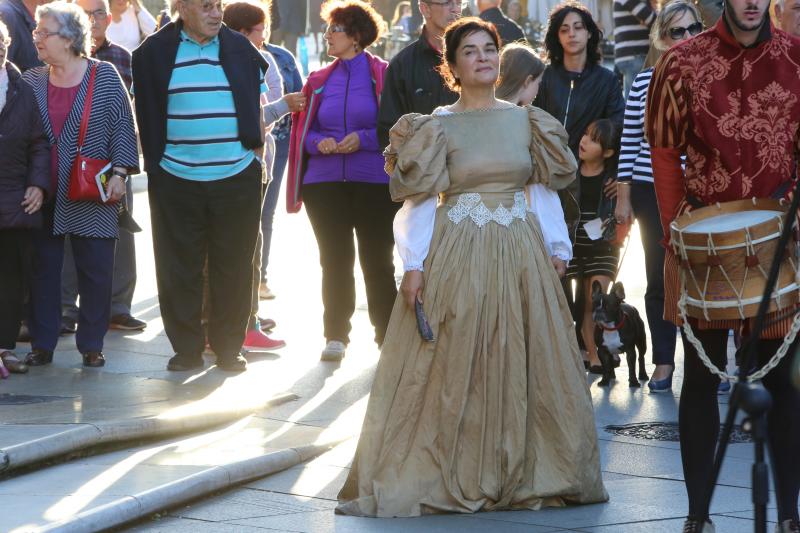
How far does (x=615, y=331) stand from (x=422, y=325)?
287 centimetres

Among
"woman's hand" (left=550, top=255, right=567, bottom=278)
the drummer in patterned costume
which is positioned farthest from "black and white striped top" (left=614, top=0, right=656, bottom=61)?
the drummer in patterned costume

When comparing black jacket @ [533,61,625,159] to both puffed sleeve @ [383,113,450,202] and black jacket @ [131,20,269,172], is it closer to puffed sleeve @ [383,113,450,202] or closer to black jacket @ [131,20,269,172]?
black jacket @ [131,20,269,172]

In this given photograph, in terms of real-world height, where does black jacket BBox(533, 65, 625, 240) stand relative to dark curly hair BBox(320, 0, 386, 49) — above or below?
below

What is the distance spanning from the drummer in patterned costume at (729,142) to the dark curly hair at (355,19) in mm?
4824

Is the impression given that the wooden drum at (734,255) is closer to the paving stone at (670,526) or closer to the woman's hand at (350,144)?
the paving stone at (670,526)

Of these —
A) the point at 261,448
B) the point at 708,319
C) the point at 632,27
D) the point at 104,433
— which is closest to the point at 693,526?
the point at 708,319

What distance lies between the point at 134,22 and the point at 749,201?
29.5 feet

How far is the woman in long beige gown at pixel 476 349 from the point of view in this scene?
6.37m

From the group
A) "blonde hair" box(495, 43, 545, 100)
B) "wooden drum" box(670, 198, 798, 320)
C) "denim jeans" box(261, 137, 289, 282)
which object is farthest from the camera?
"denim jeans" box(261, 137, 289, 282)

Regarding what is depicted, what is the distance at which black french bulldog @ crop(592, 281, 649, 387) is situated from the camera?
9086mm

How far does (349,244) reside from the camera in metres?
10.1

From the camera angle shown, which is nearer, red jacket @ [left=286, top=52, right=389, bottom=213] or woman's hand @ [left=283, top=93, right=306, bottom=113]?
woman's hand @ [left=283, top=93, right=306, bottom=113]

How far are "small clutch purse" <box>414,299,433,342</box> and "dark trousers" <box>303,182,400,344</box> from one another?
11.6ft

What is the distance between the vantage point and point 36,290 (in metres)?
9.32
